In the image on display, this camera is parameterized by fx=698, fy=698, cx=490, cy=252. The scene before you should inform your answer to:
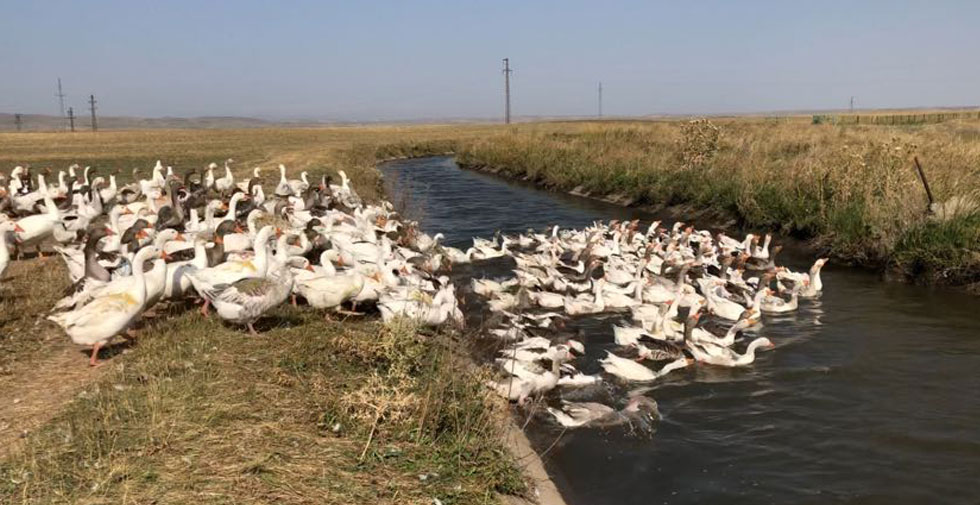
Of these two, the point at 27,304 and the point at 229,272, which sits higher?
the point at 229,272

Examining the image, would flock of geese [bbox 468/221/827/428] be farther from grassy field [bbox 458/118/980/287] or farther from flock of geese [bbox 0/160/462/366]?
grassy field [bbox 458/118/980/287]

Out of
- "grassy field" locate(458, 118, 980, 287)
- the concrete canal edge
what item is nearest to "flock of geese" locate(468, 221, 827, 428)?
the concrete canal edge

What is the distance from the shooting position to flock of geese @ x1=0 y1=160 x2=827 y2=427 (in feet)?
29.5

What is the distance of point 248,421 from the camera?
6242mm

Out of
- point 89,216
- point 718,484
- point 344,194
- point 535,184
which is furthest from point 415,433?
point 535,184

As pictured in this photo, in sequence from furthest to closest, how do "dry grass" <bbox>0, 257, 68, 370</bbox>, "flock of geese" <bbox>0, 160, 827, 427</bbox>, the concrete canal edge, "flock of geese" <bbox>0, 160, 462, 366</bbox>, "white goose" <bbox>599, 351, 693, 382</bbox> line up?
"white goose" <bbox>599, 351, 693, 382</bbox>, "flock of geese" <bbox>0, 160, 827, 427</bbox>, "flock of geese" <bbox>0, 160, 462, 366</bbox>, "dry grass" <bbox>0, 257, 68, 370</bbox>, the concrete canal edge

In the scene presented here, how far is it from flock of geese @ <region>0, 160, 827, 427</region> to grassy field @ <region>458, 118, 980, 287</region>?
1.85 m

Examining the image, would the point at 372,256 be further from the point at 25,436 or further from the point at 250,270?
the point at 25,436

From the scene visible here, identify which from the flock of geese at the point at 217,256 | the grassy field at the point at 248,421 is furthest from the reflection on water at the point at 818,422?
the flock of geese at the point at 217,256

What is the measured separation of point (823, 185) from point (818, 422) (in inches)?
449

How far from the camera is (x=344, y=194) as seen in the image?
20719 millimetres

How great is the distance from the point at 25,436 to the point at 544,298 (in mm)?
9250

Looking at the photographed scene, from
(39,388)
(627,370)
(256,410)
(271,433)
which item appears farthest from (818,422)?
(39,388)

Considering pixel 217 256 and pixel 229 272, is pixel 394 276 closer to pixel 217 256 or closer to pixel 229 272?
pixel 217 256
